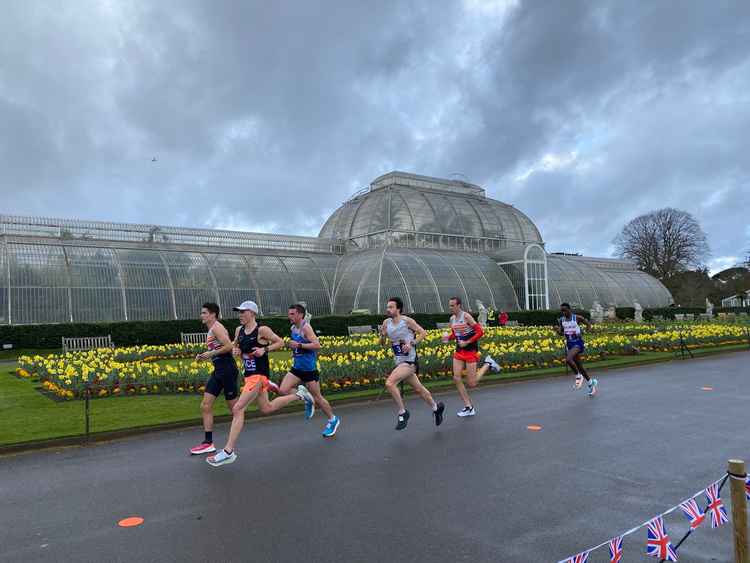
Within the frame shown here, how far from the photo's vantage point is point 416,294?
121ft

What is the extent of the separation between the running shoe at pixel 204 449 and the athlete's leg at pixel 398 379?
9.08ft

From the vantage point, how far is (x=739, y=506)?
10.8ft

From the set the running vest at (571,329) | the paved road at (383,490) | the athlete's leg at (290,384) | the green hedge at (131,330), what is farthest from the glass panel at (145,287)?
the athlete's leg at (290,384)

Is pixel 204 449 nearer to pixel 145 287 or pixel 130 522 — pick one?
pixel 130 522

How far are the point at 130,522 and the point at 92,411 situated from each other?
21.4 feet

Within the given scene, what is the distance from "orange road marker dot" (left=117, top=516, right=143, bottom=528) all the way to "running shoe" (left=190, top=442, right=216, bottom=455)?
2.43m

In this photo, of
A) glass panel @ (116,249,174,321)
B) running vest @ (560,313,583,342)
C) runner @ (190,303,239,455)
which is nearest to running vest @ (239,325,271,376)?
runner @ (190,303,239,455)

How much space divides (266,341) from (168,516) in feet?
9.20

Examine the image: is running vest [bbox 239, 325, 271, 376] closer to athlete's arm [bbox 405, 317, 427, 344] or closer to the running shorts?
the running shorts

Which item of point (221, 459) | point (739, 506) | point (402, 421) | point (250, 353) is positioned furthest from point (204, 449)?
point (739, 506)

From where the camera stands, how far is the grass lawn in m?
9.27

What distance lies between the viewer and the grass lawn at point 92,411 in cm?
927

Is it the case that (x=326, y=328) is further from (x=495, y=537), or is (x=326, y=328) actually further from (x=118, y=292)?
(x=495, y=537)

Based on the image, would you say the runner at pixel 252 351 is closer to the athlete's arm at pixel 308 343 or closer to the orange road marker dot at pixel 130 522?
the athlete's arm at pixel 308 343
